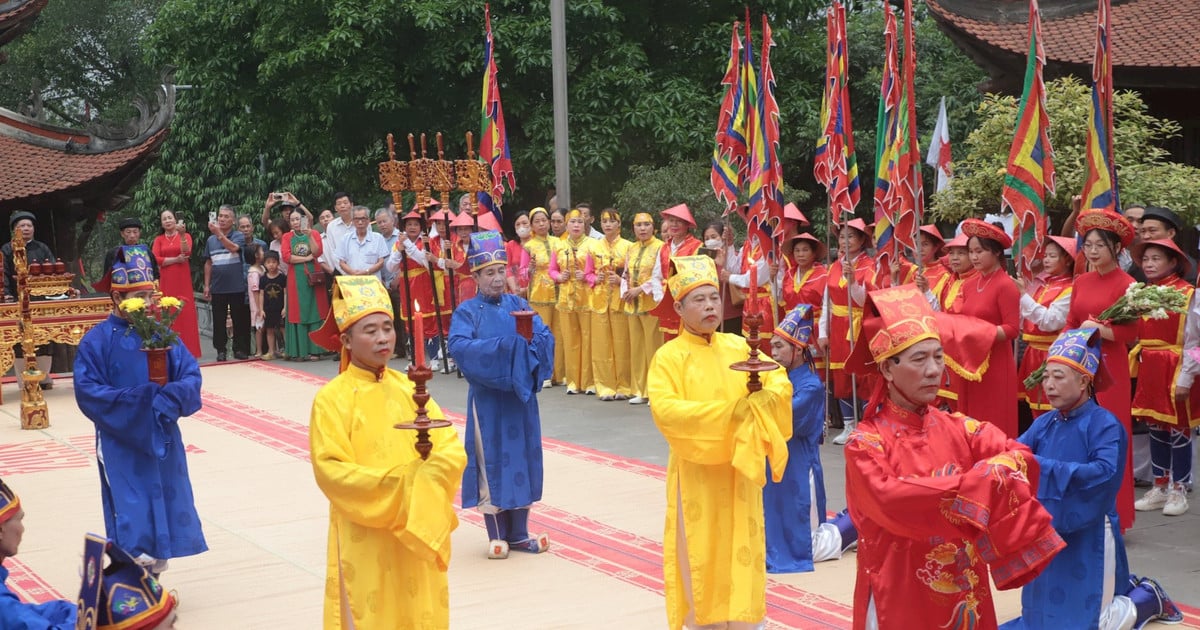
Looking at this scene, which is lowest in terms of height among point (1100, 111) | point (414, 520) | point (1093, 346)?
point (414, 520)

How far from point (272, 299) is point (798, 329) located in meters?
11.8

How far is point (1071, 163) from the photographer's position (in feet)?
35.9

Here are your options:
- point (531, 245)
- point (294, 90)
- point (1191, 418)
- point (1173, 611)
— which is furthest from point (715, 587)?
point (294, 90)

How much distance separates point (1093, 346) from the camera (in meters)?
5.85

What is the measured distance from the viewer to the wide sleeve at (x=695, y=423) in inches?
220

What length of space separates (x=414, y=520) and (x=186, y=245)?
1322cm

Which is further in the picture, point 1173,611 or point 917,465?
point 1173,611

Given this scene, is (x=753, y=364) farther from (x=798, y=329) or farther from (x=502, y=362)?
(x=502, y=362)

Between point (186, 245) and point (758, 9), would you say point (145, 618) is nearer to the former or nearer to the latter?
point (186, 245)

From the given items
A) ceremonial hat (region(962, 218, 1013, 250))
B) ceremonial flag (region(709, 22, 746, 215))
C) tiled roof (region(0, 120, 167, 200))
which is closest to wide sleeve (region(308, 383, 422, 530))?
ceremonial hat (region(962, 218, 1013, 250))

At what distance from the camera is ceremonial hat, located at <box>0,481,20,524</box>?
374cm

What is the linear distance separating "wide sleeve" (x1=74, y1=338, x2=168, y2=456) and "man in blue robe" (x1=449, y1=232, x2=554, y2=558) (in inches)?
72.0

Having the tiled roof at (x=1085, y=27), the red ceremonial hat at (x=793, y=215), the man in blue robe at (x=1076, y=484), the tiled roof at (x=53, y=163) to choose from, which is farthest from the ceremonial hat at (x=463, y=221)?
the man in blue robe at (x=1076, y=484)

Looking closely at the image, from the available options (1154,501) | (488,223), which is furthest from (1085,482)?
(488,223)
